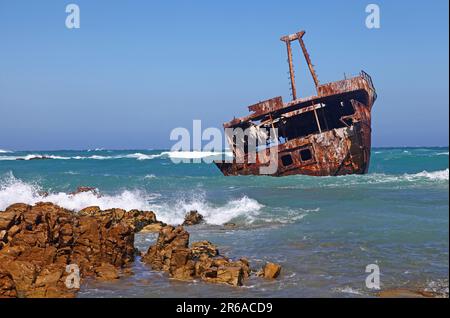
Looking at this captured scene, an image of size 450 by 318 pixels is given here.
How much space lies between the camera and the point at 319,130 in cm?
2298

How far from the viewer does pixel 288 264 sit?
801 centimetres

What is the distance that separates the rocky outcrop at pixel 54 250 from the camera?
6535 mm

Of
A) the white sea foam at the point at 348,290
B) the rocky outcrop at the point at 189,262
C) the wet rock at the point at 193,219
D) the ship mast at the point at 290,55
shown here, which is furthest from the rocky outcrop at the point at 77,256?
the ship mast at the point at 290,55

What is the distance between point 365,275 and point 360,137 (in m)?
17.0

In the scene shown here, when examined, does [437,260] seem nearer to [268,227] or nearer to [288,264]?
[288,264]

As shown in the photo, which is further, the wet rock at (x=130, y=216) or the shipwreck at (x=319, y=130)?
the shipwreck at (x=319, y=130)

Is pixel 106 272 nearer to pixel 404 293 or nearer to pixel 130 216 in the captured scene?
pixel 404 293

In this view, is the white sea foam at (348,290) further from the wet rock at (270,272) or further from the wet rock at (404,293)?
the wet rock at (270,272)

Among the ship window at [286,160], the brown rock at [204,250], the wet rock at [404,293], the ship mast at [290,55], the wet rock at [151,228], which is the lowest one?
the wet rock at [404,293]

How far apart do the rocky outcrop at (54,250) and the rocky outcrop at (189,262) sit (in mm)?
607

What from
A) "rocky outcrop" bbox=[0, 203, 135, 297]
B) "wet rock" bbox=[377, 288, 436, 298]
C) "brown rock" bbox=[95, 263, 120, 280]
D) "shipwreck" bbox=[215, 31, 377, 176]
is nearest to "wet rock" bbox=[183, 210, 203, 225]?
"rocky outcrop" bbox=[0, 203, 135, 297]

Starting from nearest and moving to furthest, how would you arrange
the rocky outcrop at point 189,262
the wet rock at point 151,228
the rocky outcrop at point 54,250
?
1. the rocky outcrop at point 54,250
2. the rocky outcrop at point 189,262
3. the wet rock at point 151,228
